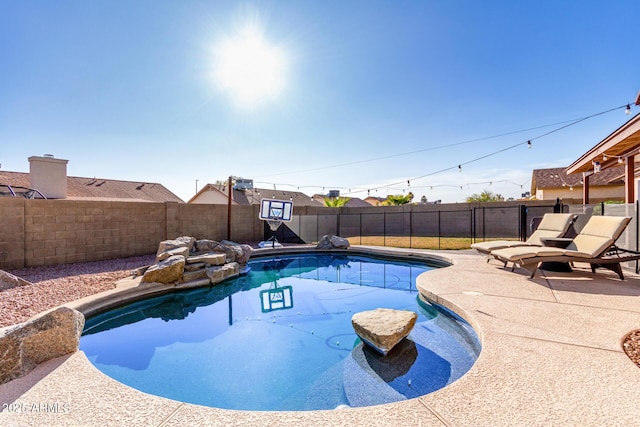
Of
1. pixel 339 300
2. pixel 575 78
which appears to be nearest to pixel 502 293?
pixel 339 300

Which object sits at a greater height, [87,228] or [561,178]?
[561,178]

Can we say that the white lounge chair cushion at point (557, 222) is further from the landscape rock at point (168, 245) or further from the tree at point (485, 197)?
the tree at point (485, 197)

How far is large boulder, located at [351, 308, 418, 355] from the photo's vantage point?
3017mm

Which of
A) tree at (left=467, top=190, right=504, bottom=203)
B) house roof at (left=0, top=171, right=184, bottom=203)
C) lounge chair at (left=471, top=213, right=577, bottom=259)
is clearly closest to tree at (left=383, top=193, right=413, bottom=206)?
tree at (left=467, top=190, right=504, bottom=203)

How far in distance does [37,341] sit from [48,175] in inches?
347

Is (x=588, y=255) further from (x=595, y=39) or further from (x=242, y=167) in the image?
(x=242, y=167)

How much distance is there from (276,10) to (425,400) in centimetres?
690

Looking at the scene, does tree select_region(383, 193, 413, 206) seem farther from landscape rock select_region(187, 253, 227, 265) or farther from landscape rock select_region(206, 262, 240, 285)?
landscape rock select_region(187, 253, 227, 265)

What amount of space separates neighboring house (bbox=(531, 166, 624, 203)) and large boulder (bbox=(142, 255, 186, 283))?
661 inches

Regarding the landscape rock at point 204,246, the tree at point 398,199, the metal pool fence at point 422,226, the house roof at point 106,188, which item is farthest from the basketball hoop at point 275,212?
the tree at point 398,199

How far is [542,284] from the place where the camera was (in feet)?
13.9

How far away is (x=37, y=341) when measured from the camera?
2188 millimetres

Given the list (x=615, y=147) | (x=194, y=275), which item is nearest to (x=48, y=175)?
(x=194, y=275)

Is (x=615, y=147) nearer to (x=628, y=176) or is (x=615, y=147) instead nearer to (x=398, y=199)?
(x=628, y=176)
